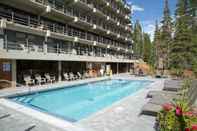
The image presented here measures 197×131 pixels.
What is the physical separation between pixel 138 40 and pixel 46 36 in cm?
4952

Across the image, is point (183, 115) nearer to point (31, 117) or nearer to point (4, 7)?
point (31, 117)

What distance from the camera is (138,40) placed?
66938 mm

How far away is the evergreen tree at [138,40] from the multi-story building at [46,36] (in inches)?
1102

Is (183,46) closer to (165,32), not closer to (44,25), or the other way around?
(165,32)

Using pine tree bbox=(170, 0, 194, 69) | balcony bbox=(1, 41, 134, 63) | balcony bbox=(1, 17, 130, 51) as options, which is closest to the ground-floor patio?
balcony bbox=(1, 41, 134, 63)

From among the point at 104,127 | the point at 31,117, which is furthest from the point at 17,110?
the point at 104,127

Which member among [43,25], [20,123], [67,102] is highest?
[43,25]

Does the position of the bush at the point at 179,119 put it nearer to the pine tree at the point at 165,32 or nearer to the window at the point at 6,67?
the window at the point at 6,67

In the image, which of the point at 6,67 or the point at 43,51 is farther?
the point at 43,51

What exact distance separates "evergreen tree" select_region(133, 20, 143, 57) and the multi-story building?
28001 millimetres

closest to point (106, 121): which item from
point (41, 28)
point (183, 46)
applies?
point (41, 28)

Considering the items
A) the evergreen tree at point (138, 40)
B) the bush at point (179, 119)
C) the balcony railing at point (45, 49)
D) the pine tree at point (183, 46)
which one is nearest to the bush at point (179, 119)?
the bush at point (179, 119)

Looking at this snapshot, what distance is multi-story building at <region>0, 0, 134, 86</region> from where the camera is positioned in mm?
17297

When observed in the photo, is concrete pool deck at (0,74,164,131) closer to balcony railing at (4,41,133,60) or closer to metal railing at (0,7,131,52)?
balcony railing at (4,41,133,60)
